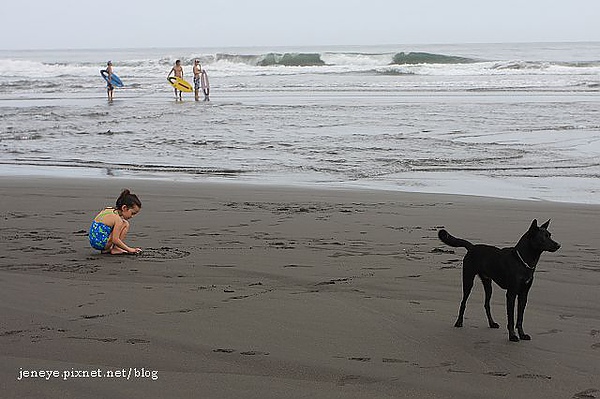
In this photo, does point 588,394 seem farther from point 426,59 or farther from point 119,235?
point 426,59

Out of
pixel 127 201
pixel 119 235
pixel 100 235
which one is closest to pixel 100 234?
pixel 100 235

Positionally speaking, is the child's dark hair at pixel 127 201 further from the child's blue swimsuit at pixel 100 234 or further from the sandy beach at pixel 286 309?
the sandy beach at pixel 286 309

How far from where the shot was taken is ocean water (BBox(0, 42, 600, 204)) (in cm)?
1145

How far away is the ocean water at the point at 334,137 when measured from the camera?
11453 millimetres

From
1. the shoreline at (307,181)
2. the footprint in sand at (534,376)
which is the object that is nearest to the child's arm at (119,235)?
the footprint in sand at (534,376)

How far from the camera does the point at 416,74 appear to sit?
158ft

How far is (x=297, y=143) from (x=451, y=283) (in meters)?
10.1

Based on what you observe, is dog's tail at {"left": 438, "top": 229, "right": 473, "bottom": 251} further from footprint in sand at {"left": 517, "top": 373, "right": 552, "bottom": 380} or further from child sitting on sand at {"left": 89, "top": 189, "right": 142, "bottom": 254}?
child sitting on sand at {"left": 89, "top": 189, "right": 142, "bottom": 254}

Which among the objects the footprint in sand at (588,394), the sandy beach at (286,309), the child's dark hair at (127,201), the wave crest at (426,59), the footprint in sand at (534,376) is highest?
the wave crest at (426,59)

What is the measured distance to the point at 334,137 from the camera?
16.2 metres

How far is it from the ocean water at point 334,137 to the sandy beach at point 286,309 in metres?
3.02

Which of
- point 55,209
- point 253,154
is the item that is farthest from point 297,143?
point 55,209

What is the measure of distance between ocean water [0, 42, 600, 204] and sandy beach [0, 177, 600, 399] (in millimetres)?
3020

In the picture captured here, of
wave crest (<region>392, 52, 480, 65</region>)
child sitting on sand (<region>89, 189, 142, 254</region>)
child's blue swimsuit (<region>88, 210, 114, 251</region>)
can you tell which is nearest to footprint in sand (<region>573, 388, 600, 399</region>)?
child sitting on sand (<region>89, 189, 142, 254</region>)
